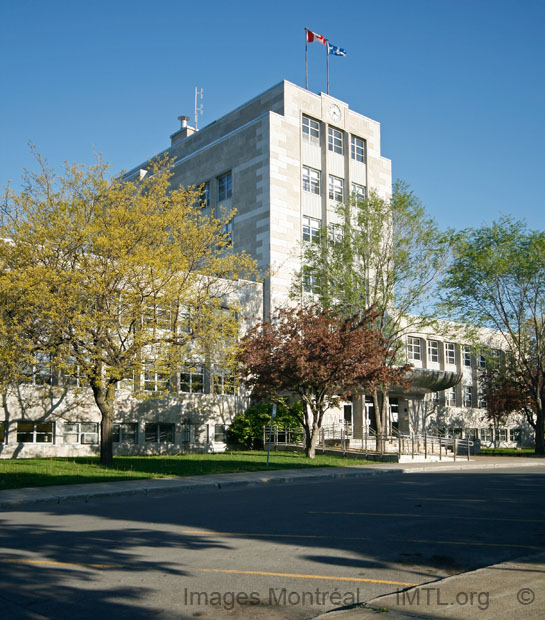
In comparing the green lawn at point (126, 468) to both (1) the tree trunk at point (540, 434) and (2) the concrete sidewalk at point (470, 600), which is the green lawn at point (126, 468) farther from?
(1) the tree trunk at point (540, 434)

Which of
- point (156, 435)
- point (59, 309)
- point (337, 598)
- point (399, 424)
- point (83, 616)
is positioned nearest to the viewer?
point (83, 616)

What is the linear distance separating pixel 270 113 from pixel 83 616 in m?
38.8

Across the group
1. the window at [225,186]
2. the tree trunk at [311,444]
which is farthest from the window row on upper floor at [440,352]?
the tree trunk at [311,444]

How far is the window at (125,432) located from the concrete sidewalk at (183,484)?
12.8 m

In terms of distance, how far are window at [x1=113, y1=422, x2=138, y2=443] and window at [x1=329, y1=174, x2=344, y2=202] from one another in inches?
815

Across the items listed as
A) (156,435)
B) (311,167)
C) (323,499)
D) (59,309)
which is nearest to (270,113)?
(311,167)

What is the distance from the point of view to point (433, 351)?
53875 mm

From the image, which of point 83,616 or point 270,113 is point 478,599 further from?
point 270,113

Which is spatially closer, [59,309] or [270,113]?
[59,309]

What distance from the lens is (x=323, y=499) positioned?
1464 centimetres

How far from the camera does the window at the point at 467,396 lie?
54.9 meters

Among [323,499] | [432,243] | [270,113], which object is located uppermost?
[270,113]

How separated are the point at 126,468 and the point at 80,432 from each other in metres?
10.1

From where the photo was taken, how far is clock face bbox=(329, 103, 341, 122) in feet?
149
